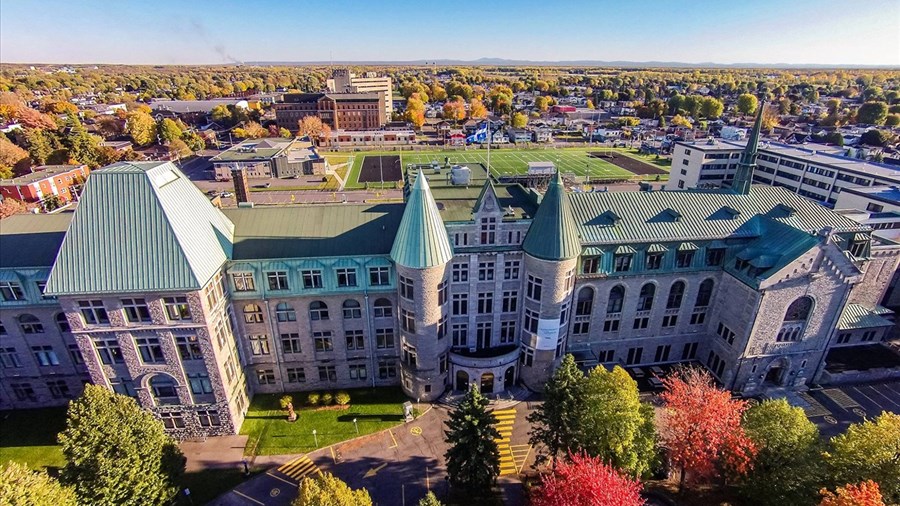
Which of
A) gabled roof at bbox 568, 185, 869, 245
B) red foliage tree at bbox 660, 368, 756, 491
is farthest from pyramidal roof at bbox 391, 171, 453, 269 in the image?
red foliage tree at bbox 660, 368, 756, 491

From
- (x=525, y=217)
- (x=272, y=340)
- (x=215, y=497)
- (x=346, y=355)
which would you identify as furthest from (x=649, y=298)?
(x=215, y=497)

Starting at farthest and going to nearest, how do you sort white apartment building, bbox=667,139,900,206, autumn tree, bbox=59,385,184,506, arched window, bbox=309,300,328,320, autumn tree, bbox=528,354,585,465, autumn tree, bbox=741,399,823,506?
white apartment building, bbox=667,139,900,206 < arched window, bbox=309,300,328,320 < autumn tree, bbox=528,354,585,465 < autumn tree, bbox=741,399,823,506 < autumn tree, bbox=59,385,184,506

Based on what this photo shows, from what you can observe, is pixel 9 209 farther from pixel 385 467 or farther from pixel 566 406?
pixel 566 406

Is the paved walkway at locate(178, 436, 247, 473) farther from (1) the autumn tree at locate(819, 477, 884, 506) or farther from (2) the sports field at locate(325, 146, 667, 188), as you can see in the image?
(2) the sports field at locate(325, 146, 667, 188)

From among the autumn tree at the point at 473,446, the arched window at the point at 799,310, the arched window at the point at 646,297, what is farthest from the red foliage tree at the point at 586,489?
the arched window at the point at 799,310

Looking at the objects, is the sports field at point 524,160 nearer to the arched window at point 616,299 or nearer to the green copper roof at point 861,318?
the green copper roof at point 861,318

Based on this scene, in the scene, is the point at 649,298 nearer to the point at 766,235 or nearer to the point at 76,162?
the point at 766,235
